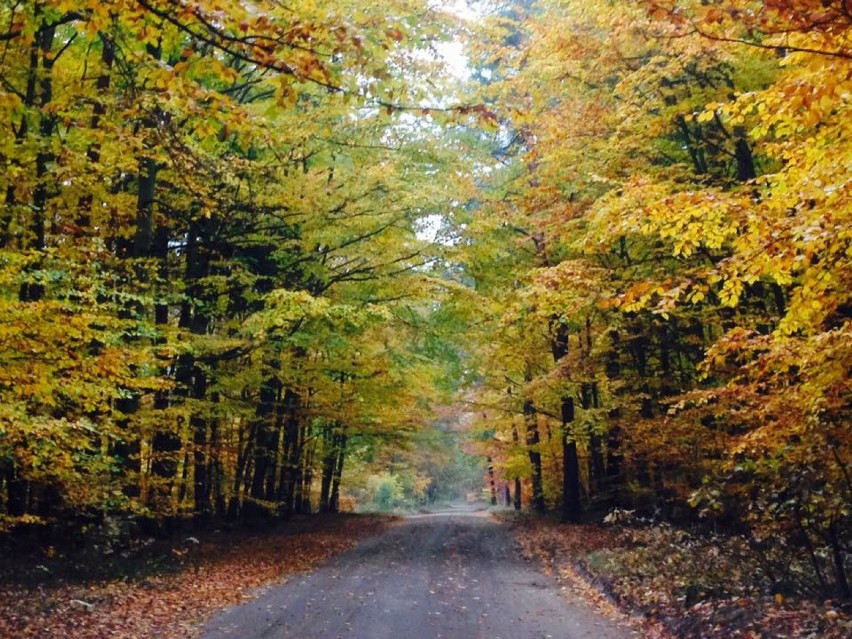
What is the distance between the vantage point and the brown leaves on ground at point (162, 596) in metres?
8.20

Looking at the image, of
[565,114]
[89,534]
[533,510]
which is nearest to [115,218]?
[89,534]

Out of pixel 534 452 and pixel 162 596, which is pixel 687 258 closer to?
pixel 162 596

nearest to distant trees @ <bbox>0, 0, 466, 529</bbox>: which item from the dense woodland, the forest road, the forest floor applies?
the dense woodland

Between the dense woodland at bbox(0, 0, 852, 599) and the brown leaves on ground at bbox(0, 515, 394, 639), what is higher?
the dense woodland at bbox(0, 0, 852, 599)

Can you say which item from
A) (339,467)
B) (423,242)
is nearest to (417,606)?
(423,242)

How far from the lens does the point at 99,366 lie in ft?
26.2

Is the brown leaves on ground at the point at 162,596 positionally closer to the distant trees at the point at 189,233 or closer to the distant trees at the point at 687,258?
the distant trees at the point at 189,233

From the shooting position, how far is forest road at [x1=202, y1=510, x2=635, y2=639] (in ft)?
28.2

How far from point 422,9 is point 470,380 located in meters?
14.4

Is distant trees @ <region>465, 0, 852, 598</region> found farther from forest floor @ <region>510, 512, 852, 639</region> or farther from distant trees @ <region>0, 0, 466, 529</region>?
distant trees @ <region>0, 0, 466, 529</region>

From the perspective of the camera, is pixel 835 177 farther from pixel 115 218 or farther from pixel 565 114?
pixel 115 218

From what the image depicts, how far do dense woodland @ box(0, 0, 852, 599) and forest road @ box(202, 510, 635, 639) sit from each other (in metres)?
2.63

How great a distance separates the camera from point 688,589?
8828 mm

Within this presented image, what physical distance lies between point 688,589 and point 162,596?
25.8ft
